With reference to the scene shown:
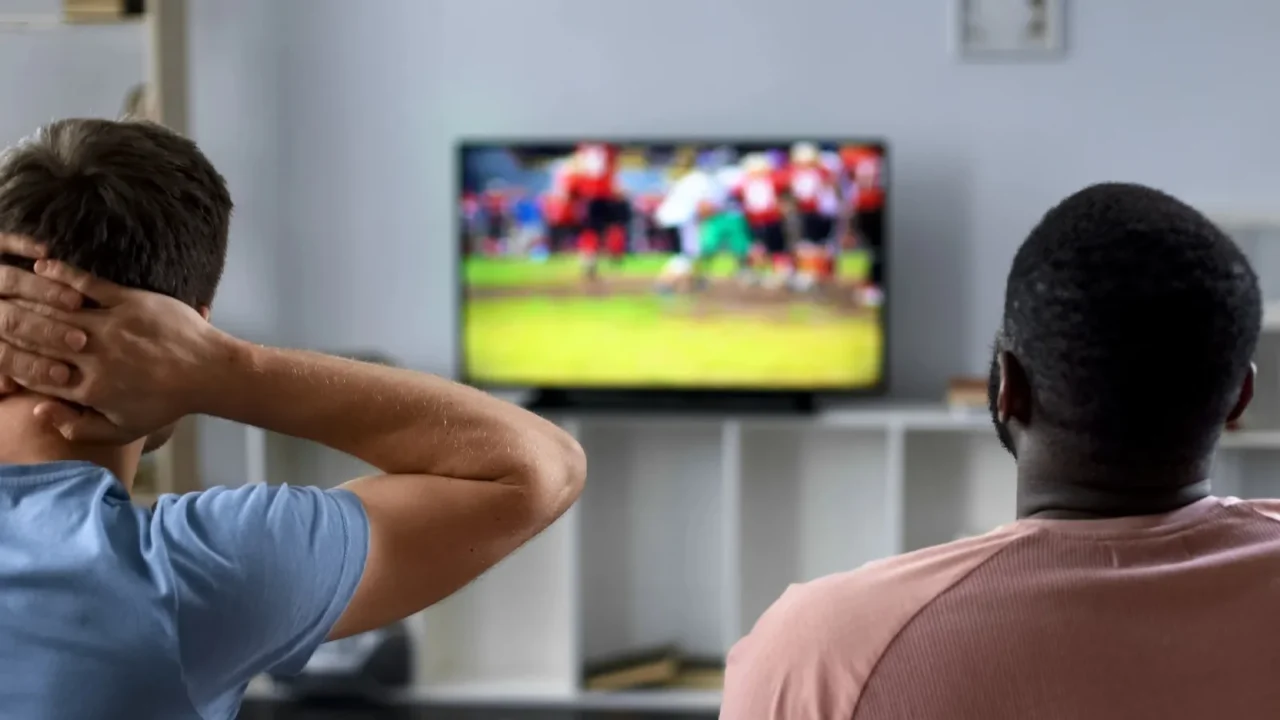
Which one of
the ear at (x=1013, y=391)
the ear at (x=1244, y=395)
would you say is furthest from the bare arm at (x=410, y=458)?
the ear at (x=1244, y=395)

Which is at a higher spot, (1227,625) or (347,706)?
(1227,625)

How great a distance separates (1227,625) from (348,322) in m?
3.24

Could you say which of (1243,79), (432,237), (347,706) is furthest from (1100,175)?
(347,706)

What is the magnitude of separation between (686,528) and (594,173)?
1041 millimetres

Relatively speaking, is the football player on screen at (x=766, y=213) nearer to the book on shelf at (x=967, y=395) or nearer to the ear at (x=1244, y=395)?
the book on shelf at (x=967, y=395)

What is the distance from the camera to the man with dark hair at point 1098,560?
80 centimetres

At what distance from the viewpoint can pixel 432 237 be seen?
376 cm

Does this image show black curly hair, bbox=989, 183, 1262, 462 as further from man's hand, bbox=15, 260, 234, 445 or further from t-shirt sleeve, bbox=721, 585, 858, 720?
man's hand, bbox=15, 260, 234, 445

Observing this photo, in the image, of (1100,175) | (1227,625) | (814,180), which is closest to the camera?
(1227,625)

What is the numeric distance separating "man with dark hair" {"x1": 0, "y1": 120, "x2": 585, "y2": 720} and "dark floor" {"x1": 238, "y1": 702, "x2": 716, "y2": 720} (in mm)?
2599

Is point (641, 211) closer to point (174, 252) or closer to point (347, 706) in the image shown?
point (347, 706)

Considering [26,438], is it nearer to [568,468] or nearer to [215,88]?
[568,468]

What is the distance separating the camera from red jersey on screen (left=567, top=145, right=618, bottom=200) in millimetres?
3430

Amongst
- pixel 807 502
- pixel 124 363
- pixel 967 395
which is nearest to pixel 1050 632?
pixel 124 363
